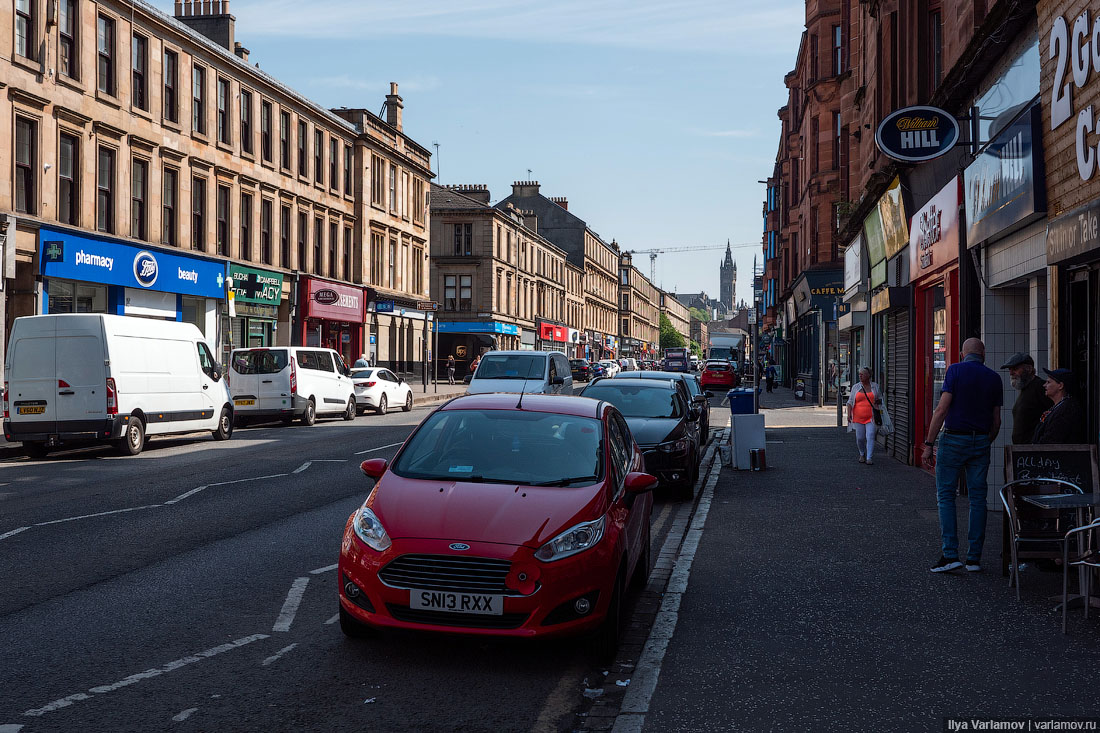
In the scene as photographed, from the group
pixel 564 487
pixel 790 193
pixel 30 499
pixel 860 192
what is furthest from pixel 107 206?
pixel 790 193

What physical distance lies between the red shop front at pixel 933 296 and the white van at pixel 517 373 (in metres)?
8.57

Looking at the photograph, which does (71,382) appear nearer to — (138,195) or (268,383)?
(268,383)

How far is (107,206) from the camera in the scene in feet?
90.1

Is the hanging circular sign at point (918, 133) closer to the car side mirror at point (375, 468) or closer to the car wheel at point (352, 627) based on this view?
the car side mirror at point (375, 468)

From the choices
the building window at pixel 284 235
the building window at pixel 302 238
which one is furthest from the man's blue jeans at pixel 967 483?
the building window at pixel 302 238

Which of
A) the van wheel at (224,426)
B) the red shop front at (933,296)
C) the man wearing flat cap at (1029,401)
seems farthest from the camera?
the van wheel at (224,426)

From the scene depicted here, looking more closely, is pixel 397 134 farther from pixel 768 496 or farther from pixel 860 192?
pixel 768 496

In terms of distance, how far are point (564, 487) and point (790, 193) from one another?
1808 inches

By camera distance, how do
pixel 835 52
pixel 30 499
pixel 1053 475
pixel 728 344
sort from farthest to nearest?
pixel 728 344
pixel 835 52
pixel 30 499
pixel 1053 475

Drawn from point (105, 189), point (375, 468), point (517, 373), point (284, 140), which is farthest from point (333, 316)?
point (375, 468)

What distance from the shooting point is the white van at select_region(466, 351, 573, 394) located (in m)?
22.1

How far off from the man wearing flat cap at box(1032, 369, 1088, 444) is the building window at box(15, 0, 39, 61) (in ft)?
80.6

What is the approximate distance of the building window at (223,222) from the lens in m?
33.8

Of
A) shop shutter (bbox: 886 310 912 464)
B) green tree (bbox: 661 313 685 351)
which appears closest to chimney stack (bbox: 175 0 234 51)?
shop shutter (bbox: 886 310 912 464)
